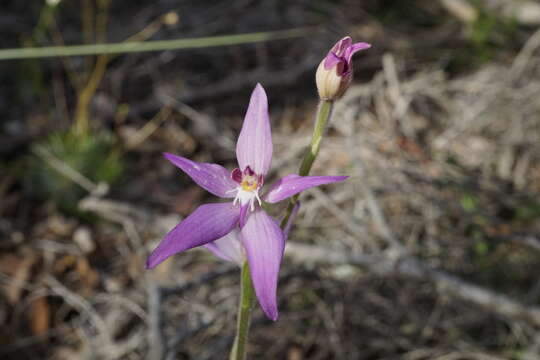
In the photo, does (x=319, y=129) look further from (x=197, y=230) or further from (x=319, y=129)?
(x=197, y=230)

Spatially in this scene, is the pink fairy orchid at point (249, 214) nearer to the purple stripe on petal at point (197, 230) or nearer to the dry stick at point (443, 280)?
the purple stripe on petal at point (197, 230)

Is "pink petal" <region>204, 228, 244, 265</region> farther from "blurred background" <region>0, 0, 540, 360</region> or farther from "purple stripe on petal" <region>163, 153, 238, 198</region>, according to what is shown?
"blurred background" <region>0, 0, 540, 360</region>

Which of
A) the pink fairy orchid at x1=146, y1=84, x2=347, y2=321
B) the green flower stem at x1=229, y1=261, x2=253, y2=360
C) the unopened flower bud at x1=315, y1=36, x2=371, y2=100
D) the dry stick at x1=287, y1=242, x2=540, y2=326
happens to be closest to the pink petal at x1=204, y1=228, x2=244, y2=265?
the pink fairy orchid at x1=146, y1=84, x2=347, y2=321

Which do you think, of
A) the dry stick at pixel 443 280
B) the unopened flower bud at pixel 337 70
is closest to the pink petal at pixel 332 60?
the unopened flower bud at pixel 337 70

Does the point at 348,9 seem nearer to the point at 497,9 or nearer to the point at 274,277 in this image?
the point at 497,9

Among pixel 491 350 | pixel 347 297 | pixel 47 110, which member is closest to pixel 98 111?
pixel 47 110

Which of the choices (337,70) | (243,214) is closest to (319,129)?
(337,70)
